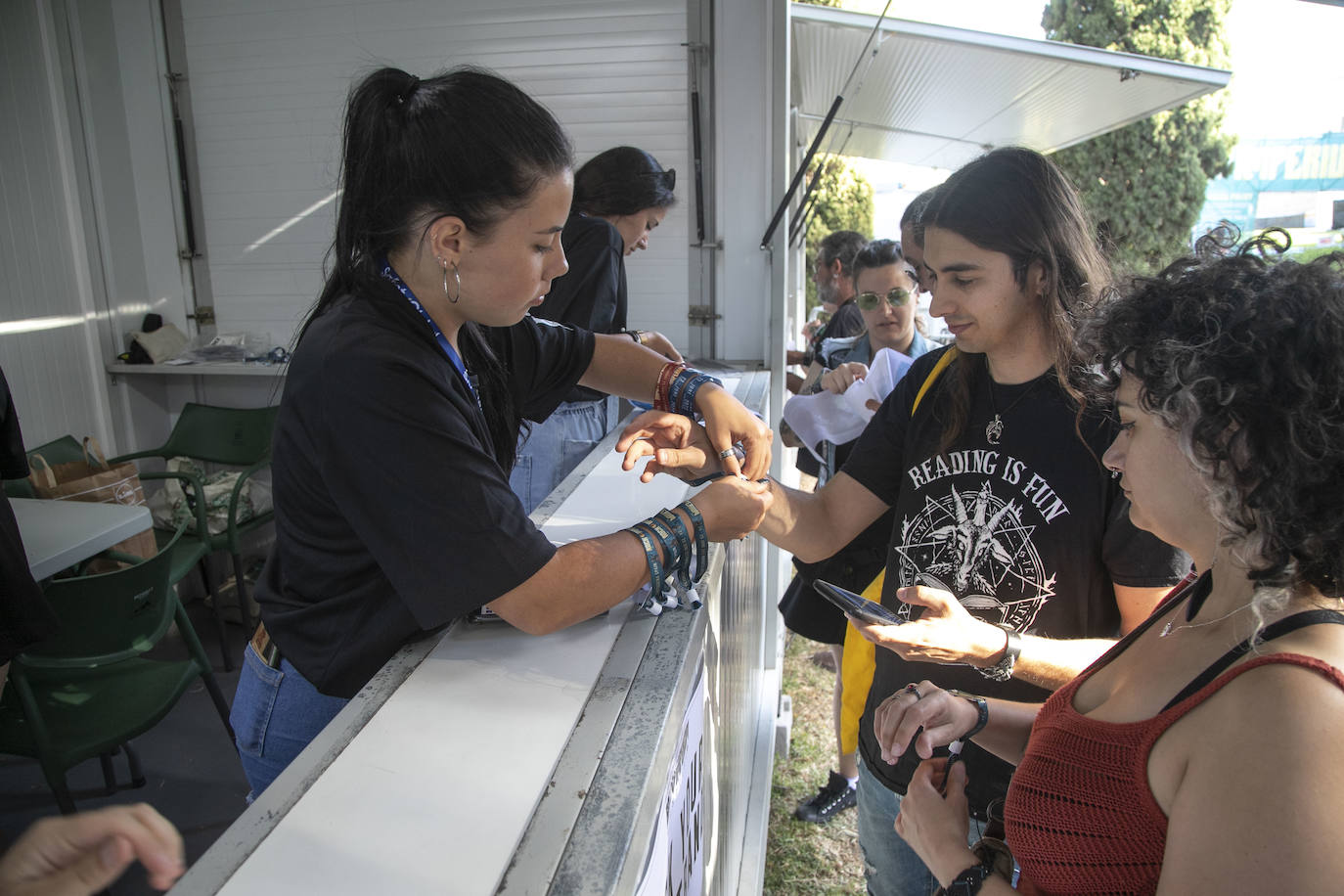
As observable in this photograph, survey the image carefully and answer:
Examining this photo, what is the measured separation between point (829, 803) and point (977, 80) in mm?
5386

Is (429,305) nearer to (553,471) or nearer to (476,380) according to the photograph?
(476,380)

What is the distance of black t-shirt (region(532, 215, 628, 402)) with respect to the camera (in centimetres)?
281

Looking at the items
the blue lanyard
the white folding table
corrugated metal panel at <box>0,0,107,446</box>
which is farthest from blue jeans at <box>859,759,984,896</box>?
corrugated metal panel at <box>0,0,107,446</box>

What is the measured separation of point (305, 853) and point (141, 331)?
5.23 metres

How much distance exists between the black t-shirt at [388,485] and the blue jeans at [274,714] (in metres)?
0.12

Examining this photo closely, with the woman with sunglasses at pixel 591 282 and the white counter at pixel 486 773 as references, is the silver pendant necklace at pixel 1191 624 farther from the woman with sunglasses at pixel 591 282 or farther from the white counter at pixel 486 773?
the woman with sunglasses at pixel 591 282

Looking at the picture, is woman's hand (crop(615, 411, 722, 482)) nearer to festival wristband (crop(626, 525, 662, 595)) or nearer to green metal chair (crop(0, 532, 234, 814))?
festival wristband (crop(626, 525, 662, 595))

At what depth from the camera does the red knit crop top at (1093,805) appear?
91cm

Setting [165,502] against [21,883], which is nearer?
[21,883]

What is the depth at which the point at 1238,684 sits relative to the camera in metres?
0.85

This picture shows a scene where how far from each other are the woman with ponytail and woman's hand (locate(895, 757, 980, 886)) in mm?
488

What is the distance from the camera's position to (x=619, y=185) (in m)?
3.12

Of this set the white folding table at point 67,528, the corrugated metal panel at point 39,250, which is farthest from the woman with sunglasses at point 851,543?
the corrugated metal panel at point 39,250

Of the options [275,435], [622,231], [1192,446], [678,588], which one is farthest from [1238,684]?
[622,231]
